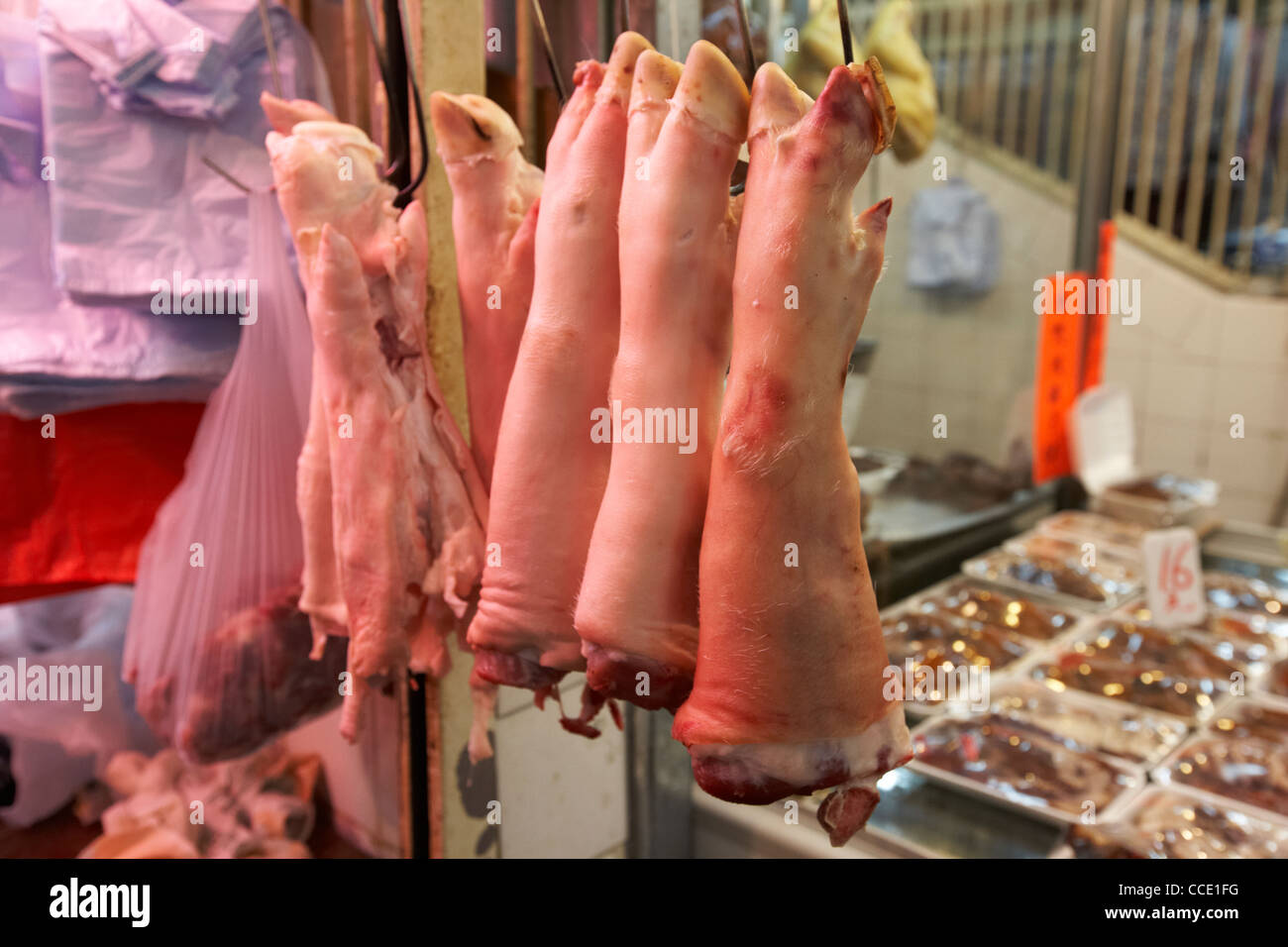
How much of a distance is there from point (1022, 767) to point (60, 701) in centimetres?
175

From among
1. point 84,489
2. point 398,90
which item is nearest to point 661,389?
point 398,90

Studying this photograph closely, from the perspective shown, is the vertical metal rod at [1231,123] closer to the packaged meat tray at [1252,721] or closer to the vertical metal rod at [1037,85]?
the vertical metal rod at [1037,85]

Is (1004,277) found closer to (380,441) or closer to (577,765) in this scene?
(577,765)

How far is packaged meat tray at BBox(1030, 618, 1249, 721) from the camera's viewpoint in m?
2.07

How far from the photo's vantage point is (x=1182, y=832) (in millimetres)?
1602

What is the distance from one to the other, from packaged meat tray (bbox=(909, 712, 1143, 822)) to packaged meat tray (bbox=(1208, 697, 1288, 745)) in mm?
335

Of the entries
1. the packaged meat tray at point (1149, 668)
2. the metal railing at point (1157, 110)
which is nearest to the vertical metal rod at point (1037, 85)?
the metal railing at point (1157, 110)

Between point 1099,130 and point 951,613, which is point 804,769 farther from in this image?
point 1099,130

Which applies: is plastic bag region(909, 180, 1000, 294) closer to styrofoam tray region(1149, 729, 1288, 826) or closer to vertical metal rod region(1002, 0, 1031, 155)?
vertical metal rod region(1002, 0, 1031, 155)

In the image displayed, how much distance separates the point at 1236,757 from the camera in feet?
6.02

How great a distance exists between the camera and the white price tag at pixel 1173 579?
Answer: 7.98ft

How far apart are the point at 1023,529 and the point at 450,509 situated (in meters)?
2.72
